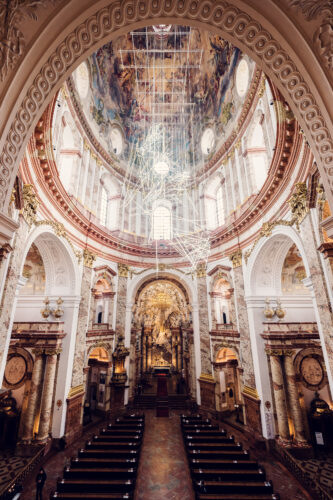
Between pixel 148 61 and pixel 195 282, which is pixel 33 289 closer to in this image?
pixel 195 282

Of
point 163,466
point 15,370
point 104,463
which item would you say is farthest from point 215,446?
point 15,370

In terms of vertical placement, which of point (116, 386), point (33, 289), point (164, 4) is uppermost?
point (164, 4)

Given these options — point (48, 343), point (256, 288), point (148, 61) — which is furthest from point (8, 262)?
A: point (148, 61)

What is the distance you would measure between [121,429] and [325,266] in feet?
42.0

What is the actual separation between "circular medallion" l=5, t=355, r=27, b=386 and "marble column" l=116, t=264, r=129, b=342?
630 cm

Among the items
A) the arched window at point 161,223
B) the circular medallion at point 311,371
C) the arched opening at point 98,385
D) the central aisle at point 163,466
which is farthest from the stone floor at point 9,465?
the arched window at point 161,223

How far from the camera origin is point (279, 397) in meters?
12.1

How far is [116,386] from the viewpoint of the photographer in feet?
55.0

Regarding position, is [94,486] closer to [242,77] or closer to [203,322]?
[203,322]

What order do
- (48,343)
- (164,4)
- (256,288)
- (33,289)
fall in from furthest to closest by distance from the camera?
(33,289)
(256,288)
(48,343)
(164,4)

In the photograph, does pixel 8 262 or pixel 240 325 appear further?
pixel 240 325

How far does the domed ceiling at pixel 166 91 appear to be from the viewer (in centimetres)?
1648

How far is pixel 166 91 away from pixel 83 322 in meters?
18.8

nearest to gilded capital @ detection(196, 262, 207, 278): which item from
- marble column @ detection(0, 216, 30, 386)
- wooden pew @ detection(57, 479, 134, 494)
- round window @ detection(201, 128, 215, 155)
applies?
round window @ detection(201, 128, 215, 155)
